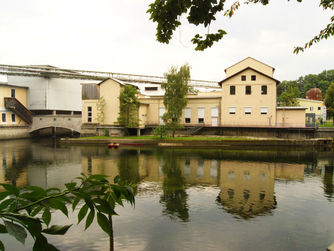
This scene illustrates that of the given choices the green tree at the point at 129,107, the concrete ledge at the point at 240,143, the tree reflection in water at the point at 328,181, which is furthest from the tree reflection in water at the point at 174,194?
the green tree at the point at 129,107

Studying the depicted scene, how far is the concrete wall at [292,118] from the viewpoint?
113ft

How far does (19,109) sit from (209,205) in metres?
40.8

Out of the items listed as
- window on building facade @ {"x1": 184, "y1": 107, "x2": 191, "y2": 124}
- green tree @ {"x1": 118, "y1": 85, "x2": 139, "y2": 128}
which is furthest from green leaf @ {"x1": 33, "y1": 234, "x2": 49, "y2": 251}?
window on building facade @ {"x1": 184, "y1": 107, "x2": 191, "y2": 124}

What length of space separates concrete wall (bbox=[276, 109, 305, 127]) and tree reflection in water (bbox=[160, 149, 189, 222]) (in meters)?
22.5

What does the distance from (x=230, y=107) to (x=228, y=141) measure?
7.97 meters

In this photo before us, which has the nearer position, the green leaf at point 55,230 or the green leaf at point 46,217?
the green leaf at point 55,230

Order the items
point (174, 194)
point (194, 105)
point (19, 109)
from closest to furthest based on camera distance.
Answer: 1. point (174, 194)
2. point (194, 105)
3. point (19, 109)

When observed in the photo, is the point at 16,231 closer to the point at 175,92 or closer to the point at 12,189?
the point at 12,189

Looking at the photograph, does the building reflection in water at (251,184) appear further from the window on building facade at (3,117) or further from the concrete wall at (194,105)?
the window on building facade at (3,117)

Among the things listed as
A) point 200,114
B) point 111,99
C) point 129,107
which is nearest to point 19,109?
point 111,99

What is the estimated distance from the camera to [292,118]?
3469cm

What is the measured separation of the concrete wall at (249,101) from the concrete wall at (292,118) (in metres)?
1.12

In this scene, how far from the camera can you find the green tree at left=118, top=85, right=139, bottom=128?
117 feet

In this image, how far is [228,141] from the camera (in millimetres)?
30078
